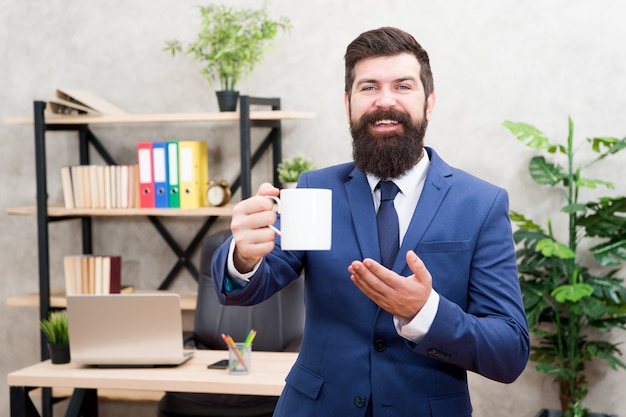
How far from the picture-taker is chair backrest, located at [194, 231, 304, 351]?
10.9 feet

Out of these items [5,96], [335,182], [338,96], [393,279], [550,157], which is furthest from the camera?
[5,96]

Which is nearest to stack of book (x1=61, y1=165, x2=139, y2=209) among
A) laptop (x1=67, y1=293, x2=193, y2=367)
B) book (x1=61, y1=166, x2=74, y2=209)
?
book (x1=61, y1=166, x2=74, y2=209)

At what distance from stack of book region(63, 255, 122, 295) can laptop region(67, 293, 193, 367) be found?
1.14 metres

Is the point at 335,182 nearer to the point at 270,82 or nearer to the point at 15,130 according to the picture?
the point at 270,82

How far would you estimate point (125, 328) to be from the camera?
2.58m

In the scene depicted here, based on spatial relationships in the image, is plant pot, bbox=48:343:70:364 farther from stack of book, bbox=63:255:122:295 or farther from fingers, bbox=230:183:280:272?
fingers, bbox=230:183:280:272

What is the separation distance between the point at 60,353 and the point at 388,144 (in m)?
1.71

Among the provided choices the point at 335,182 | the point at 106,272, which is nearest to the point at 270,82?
the point at 106,272

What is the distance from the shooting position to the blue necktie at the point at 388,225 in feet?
4.85

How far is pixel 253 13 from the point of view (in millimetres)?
3711

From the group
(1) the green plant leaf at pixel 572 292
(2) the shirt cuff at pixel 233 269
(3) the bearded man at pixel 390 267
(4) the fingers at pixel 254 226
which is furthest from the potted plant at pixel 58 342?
(1) the green plant leaf at pixel 572 292

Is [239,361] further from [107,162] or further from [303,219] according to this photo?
[107,162]

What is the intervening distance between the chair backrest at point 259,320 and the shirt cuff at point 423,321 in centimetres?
200

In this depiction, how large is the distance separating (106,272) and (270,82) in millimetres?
1197
